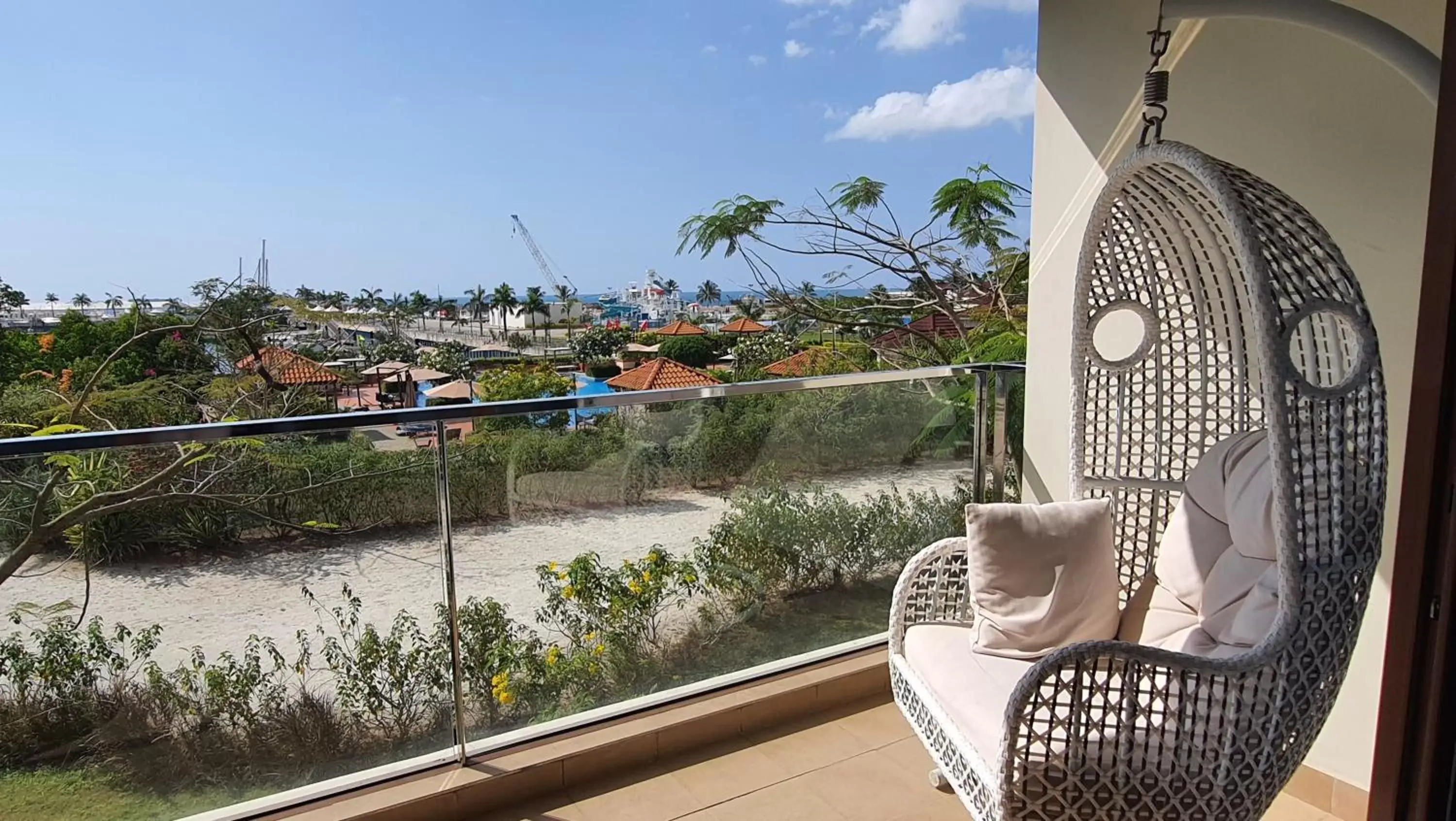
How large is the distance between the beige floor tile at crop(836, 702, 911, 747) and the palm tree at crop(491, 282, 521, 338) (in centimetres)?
895

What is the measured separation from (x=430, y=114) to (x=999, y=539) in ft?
50.5

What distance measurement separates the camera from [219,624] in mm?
2160

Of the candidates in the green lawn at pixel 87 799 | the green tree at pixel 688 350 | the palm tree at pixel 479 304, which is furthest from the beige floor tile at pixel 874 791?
the palm tree at pixel 479 304

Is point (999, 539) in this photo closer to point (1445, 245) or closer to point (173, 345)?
point (1445, 245)

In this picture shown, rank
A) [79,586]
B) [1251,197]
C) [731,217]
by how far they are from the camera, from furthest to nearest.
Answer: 1. [731,217]
2. [79,586]
3. [1251,197]

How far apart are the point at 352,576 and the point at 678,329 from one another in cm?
728

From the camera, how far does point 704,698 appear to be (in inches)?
113

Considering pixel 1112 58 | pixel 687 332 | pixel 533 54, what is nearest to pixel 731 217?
pixel 687 332

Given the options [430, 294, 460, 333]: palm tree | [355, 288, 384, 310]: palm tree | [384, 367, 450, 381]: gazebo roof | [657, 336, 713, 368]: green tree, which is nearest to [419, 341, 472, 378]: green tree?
[384, 367, 450, 381]: gazebo roof

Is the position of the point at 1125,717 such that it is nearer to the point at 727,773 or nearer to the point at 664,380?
the point at 727,773

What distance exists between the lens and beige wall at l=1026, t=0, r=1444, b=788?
2.14 meters

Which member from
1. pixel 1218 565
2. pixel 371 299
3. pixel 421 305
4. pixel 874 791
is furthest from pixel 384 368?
pixel 1218 565

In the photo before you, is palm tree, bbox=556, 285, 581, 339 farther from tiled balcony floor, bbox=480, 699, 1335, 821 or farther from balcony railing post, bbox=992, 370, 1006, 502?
tiled balcony floor, bbox=480, 699, 1335, 821

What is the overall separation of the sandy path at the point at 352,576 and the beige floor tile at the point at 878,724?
33.7 inches
